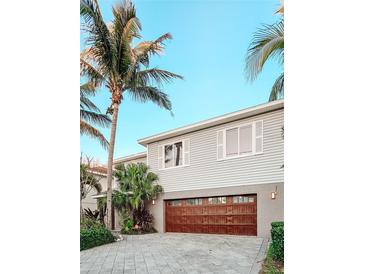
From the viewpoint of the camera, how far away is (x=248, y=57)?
14.3 ft

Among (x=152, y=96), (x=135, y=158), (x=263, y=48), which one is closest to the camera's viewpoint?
(x=263, y=48)

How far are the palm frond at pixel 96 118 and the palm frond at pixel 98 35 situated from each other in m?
3.00

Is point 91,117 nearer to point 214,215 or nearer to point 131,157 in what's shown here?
point 131,157

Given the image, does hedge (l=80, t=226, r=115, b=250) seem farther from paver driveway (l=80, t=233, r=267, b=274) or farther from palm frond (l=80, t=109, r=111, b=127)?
palm frond (l=80, t=109, r=111, b=127)

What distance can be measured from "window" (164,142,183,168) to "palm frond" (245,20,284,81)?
21.0 ft

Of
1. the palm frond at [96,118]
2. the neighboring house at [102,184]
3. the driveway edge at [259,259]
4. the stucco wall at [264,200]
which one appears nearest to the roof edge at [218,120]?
the palm frond at [96,118]

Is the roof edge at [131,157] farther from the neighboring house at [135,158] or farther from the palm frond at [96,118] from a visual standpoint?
the palm frond at [96,118]

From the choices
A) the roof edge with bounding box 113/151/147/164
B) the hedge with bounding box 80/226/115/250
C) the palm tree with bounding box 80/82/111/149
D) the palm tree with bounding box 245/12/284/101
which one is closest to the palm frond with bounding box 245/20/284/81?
the palm tree with bounding box 245/12/284/101

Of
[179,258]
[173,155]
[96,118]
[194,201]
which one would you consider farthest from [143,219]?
[179,258]

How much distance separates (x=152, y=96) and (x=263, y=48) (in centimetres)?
634

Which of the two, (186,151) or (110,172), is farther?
(186,151)

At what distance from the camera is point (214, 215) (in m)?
9.37
